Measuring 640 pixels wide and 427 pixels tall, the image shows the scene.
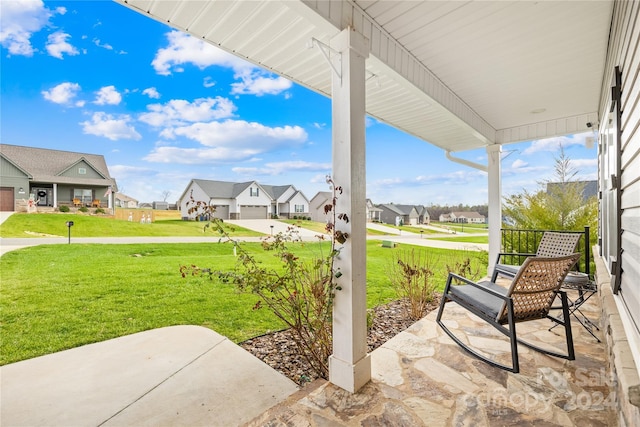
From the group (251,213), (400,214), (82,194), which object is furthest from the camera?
(400,214)

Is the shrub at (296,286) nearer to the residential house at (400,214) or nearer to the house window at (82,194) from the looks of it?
the house window at (82,194)

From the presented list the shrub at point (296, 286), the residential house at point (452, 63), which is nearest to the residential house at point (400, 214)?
the residential house at point (452, 63)

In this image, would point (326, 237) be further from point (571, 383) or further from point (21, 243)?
point (21, 243)

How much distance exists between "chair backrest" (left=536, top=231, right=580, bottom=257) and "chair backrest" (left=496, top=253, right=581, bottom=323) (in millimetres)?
1589

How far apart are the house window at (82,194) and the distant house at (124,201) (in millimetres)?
578

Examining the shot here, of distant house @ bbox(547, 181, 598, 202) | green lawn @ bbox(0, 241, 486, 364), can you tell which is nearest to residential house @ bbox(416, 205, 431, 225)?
distant house @ bbox(547, 181, 598, 202)

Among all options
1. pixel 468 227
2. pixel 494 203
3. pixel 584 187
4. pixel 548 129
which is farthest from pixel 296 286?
pixel 584 187

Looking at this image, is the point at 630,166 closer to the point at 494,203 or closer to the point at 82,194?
the point at 494,203

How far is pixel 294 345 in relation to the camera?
2662mm

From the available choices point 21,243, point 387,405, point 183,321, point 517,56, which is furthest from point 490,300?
point 21,243

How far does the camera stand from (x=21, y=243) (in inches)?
168

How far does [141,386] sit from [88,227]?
383 cm

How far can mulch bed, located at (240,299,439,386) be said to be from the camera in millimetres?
2230

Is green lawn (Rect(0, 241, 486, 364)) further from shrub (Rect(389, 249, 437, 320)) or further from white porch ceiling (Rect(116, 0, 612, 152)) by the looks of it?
white porch ceiling (Rect(116, 0, 612, 152))
